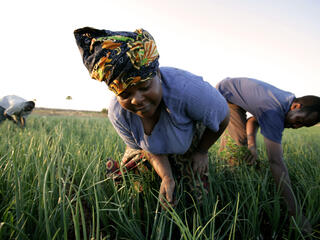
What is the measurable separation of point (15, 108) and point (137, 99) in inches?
185

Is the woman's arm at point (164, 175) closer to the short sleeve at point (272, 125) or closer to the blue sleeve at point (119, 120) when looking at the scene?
the blue sleeve at point (119, 120)

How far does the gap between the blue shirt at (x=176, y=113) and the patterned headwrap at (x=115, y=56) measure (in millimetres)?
207

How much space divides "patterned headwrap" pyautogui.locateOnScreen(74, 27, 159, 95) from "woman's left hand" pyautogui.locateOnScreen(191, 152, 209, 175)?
679 mm

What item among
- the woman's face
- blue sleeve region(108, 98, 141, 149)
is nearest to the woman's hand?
blue sleeve region(108, 98, 141, 149)

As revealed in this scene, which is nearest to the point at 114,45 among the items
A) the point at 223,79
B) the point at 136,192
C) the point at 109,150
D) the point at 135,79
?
the point at 135,79

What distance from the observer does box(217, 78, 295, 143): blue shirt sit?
1.37 metres

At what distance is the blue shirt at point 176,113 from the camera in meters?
0.99

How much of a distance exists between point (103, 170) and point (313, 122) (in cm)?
150

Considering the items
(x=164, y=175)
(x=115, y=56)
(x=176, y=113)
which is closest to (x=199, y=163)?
(x=164, y=175)

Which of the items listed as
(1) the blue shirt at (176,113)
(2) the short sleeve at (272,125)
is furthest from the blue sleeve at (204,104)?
(2) the short sleeve at (272,125)

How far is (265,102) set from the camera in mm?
1440

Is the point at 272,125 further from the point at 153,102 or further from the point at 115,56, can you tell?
the point at 115,56

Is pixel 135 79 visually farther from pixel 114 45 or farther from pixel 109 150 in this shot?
pixel 109 150

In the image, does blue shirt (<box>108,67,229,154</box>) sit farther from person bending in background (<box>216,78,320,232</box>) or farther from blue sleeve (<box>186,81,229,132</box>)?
person bending in background (<box>216,78,320,232</box>)
